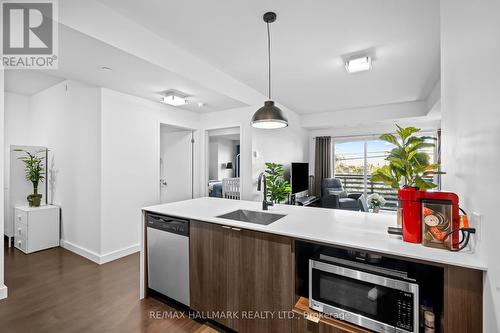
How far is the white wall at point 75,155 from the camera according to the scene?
3.06 meters

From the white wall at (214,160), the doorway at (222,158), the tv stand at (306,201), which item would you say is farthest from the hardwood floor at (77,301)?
the white wall at (214,160)

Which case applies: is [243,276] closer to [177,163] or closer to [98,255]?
[98,255]

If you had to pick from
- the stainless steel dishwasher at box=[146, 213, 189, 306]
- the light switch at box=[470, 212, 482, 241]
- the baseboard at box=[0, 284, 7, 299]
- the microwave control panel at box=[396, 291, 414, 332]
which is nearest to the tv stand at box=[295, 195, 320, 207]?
the stainless steel dishwasher at box=[146, 213, 189, 306]

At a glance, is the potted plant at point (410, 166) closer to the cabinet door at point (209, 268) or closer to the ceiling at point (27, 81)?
the cabinet door at point (209, 268)

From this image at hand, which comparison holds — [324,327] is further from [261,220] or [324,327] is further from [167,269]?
[167,269]

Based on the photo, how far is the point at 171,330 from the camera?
1.82 m

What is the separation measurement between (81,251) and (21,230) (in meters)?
1.06

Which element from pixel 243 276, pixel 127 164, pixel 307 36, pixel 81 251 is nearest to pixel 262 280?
pixel 243 276

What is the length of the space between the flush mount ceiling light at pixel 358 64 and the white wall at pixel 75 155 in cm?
324

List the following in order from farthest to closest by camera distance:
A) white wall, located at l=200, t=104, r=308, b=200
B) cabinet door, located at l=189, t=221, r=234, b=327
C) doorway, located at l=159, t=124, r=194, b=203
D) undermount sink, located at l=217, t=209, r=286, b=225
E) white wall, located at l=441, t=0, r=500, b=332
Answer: doorway, located at l=159, t=124, r=194, b=203
white wall, located at l=200, t=104, r=308, b=200
undermount sink, located at l=217, t=209, r=286, b=225
cabinet door, located at l=189, t=221, r=234, b=327
white wall, located at l=441, t=0, r=500, b=332

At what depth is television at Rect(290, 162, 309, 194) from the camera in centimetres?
521

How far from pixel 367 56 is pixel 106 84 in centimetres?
326

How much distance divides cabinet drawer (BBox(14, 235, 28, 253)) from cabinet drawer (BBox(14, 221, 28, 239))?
44 millimetres

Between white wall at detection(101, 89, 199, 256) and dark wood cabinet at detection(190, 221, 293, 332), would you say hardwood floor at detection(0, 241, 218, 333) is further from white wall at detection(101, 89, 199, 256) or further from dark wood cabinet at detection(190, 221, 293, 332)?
white wall at detection(101, 89, 199, 256)
